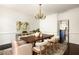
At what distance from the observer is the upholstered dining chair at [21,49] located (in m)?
1.53

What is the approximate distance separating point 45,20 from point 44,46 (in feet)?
1.25

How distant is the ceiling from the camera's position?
4.95ft

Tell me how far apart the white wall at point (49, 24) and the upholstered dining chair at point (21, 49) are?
312 mm

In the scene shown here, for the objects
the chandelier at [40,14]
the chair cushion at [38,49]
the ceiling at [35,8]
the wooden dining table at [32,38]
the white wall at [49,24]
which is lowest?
the chair cushion at [38,49]

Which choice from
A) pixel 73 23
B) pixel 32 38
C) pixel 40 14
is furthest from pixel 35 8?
pixel 73 23

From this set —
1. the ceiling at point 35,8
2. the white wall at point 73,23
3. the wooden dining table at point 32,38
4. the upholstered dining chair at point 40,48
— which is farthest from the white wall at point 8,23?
the white wall at point 73,23

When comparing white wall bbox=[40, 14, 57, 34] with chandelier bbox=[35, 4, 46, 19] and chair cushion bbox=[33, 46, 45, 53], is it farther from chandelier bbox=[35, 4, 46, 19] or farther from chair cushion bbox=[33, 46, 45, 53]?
chair cushion bbox=[33, 46, 45, 53]

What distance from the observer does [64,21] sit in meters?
1.58

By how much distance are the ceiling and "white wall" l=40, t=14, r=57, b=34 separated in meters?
0.08

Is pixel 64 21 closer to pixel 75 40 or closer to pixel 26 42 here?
pixel 75 40

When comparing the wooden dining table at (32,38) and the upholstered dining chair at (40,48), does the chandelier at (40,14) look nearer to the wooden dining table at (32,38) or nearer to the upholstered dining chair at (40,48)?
the wooden dining table at (32,38)

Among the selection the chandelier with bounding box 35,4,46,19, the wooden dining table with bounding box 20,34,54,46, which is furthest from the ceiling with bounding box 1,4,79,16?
the wooden dining table with bounding box 20,34,54,46
